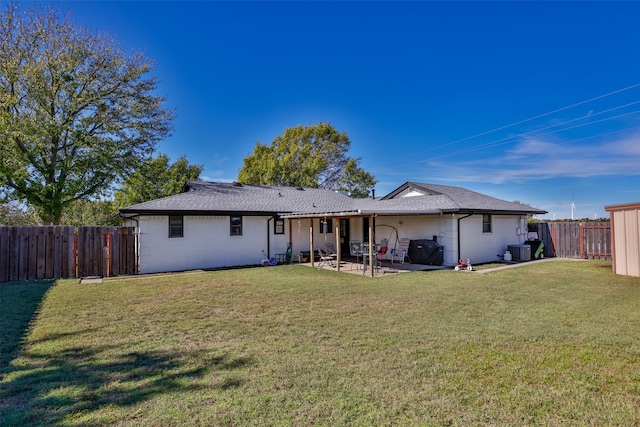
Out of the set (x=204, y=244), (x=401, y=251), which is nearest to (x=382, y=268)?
(x=401, y=251)

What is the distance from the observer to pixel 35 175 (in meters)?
17.1

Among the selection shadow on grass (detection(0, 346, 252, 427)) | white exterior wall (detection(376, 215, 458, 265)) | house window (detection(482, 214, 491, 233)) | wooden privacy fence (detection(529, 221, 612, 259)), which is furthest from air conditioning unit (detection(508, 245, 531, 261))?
shadow on grass (detection(0, 346, 252, 427))

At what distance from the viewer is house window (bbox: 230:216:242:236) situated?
14.3 metres

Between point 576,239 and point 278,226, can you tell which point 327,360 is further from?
point 576,239

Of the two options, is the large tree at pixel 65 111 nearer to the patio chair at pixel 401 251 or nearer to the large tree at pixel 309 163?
the large tree at pixel 309 163

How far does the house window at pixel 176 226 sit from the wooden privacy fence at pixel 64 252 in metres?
1.26

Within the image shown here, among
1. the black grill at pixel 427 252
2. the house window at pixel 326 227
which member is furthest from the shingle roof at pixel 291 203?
the black grill at pixel 427 252

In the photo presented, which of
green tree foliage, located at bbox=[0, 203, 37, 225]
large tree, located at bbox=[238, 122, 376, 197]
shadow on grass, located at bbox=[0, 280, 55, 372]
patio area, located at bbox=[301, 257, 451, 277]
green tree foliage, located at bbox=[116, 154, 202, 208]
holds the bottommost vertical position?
patio area, located at bbox=[301, 257, 451, 277]

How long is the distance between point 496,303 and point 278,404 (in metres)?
5.65

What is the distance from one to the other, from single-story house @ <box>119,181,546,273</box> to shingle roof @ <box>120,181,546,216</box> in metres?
0.04

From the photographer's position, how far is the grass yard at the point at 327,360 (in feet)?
9.39

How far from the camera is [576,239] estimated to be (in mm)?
15914

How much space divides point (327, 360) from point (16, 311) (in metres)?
6.48

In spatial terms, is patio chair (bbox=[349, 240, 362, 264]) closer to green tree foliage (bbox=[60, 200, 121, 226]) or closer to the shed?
the shed
